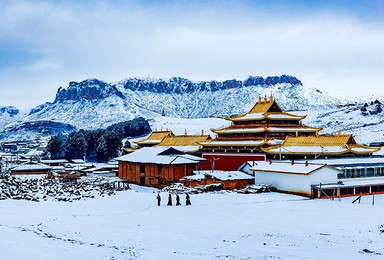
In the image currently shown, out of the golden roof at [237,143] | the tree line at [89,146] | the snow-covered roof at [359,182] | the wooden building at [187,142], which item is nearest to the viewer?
the snow-covered roof at [359,182]

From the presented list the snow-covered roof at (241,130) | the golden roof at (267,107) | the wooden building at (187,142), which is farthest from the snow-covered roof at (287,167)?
the wooden building at (187,142)

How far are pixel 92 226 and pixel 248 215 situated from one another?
38.5ft

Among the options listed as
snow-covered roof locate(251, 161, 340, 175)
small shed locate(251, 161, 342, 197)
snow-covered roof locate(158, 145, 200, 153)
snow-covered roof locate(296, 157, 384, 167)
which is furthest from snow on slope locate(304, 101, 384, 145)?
small shed locate(251, 161, 342, 197)

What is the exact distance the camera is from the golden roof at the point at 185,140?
72500 mm

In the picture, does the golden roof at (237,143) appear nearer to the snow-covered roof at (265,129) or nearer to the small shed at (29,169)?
the snow-covered roof at (265,129)

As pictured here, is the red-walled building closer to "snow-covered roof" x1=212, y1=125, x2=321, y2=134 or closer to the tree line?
"snow-covered roof" x1=212, y1=125, x2=321, y2=134

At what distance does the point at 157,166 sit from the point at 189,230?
32738 mm

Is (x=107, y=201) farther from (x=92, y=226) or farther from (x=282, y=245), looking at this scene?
(x=282, y=245)

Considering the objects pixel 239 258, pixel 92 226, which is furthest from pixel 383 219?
pixel 92 226

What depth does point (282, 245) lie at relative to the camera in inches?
787

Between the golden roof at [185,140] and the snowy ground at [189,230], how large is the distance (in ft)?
119

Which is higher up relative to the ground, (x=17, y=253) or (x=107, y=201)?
(x=17, y=253)

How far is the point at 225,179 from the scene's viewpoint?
46.8m

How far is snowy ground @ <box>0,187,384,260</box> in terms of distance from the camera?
16.8m
